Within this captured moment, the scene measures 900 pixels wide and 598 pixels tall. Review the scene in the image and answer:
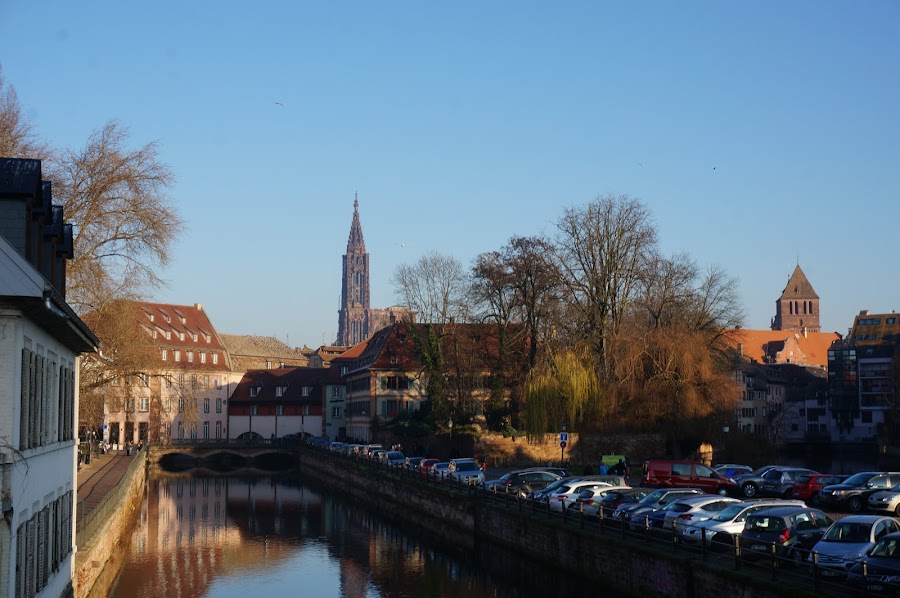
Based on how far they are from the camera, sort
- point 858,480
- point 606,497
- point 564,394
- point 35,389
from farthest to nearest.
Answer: point 564,394
point 858,480
point 606,497
point 35,389

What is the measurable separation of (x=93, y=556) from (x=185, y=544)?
17.3 meters

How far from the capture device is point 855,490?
3756cm

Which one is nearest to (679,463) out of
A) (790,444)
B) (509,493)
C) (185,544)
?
(509,493)

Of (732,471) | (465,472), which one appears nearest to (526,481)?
(465,472)

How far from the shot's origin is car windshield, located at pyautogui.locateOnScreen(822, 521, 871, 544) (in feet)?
76.7

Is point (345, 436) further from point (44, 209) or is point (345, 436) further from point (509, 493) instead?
point (44, 209)

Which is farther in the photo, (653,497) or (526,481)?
(526,481)

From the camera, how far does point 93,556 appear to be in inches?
1212

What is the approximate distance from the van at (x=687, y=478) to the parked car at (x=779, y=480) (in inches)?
50.8

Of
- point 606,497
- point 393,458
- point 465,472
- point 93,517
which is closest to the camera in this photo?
point 93,517

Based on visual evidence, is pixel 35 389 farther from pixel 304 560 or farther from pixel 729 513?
pixel 304 560

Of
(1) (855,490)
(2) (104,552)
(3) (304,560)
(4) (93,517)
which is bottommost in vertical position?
(3) (304,560)

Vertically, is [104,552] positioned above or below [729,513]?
below

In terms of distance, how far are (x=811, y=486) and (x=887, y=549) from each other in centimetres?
1950
